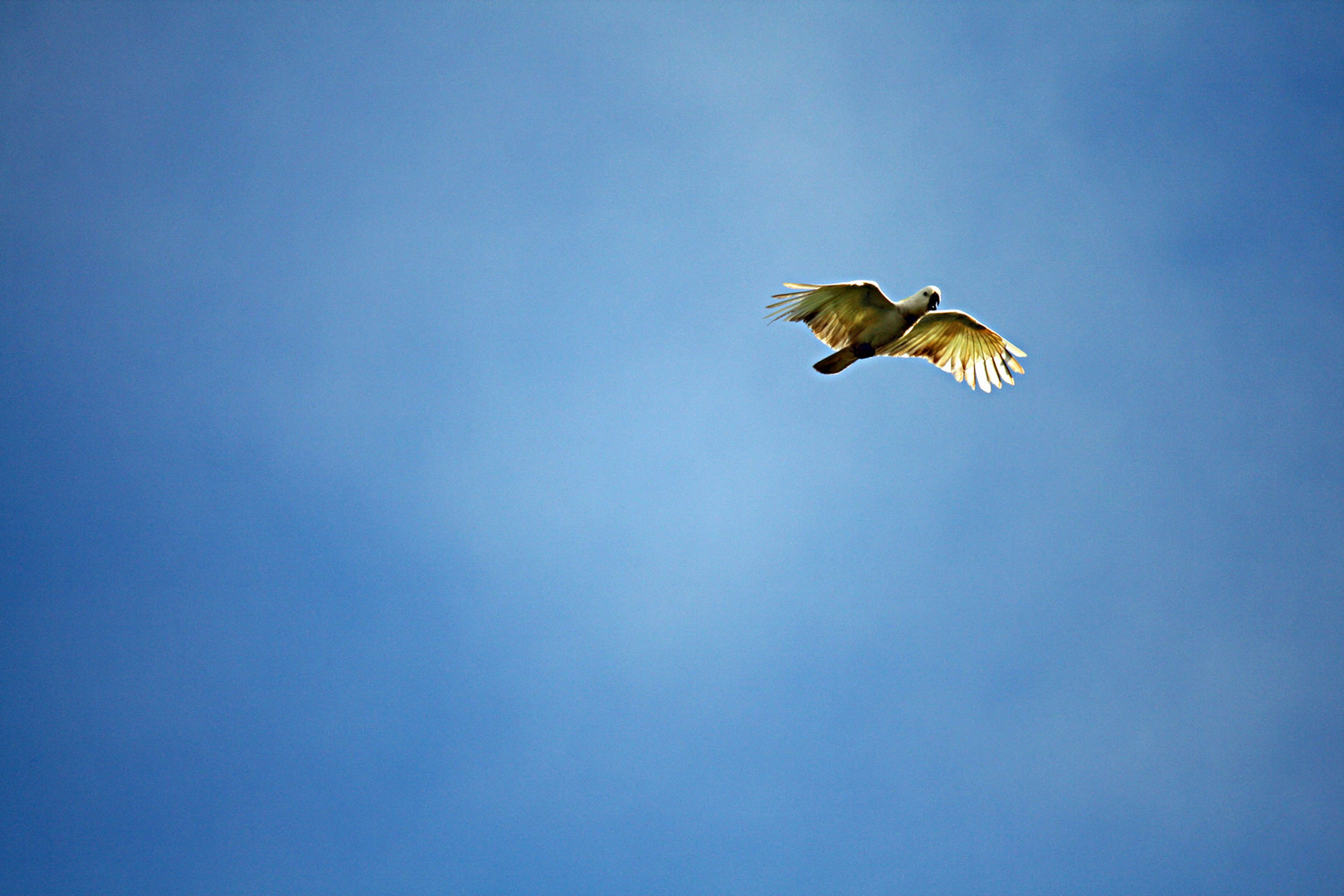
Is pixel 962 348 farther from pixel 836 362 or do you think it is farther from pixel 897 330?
pixel 836 362

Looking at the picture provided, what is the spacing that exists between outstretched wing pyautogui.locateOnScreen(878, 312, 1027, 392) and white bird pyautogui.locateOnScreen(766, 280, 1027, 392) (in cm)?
2

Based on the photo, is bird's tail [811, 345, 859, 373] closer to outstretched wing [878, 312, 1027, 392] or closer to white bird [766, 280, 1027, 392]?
white bird [766, 280, 1027, 392]

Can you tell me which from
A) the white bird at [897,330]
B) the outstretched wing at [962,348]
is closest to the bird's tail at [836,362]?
the white bird at [897,330]

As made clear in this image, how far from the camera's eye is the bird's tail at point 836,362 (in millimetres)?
18047

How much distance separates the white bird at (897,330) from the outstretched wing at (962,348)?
2 cm

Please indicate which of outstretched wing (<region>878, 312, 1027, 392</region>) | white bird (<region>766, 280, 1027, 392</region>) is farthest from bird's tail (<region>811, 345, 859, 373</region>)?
outstretched wing (<region>878, 312, 1027, 392</region>)

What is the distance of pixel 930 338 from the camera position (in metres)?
19.4

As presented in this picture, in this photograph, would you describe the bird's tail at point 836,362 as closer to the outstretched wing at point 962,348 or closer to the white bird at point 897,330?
the white bird at point 897,330

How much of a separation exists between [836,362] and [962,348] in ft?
10.9

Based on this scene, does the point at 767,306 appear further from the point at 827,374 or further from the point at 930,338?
the point at 930,338

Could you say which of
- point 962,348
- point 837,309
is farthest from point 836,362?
point 962,348

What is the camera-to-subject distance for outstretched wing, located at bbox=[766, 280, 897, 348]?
17406mm

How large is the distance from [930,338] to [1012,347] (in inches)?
67.8

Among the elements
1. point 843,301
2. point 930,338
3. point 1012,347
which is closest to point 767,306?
point 843,301
